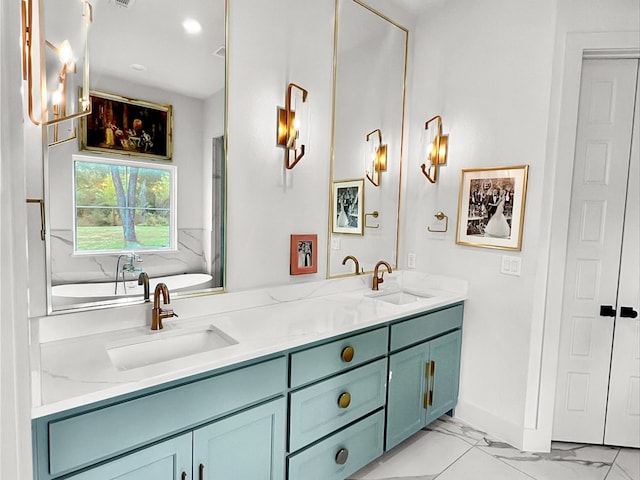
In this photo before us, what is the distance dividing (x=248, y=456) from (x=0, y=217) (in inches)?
51.9

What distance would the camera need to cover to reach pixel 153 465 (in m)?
1.24

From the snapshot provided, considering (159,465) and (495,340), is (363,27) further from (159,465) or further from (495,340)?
(159,465)

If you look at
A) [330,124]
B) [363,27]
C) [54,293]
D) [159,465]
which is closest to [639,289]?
[330,124]

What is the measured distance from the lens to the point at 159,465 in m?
1.25

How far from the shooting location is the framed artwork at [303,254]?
224 cm

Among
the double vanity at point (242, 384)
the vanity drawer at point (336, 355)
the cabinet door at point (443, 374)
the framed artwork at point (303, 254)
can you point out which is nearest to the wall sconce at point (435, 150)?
the double vanity at point (242, 384)

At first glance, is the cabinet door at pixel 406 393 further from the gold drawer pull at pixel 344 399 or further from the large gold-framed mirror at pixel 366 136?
the large gold-framed mirror at pixel 366 136

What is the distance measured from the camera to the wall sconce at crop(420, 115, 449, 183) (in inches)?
104

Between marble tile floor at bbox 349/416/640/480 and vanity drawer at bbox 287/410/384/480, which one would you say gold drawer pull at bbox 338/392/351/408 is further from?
marble tile floor at bbox 349/416/640/480

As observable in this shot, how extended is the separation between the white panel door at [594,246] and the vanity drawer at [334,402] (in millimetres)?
1290

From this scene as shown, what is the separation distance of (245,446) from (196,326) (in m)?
0.56

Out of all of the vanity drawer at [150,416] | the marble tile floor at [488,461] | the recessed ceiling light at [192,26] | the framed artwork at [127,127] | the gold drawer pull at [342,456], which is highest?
the recessed ceiling light at [192,26]

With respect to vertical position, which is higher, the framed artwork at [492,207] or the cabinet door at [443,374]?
the framed artwork at [492,207]

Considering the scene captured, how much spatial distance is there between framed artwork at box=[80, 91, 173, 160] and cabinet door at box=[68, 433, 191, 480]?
3.88 ft
